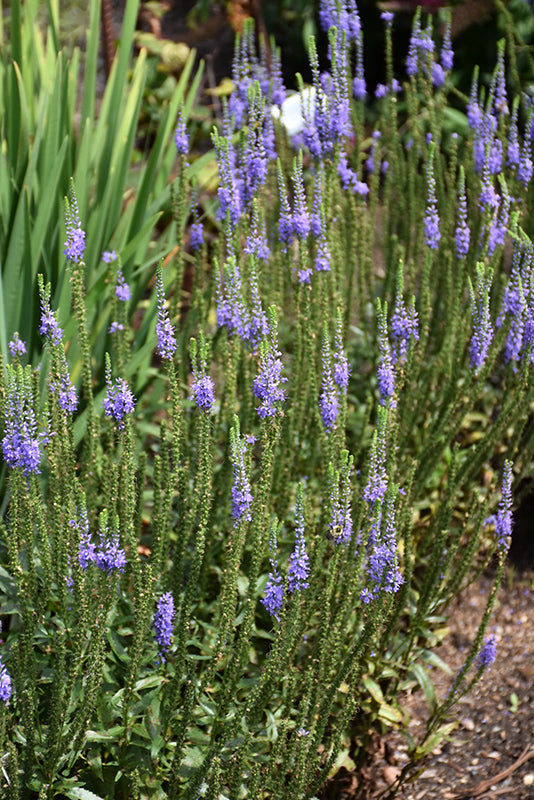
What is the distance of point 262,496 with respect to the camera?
2.27 meters

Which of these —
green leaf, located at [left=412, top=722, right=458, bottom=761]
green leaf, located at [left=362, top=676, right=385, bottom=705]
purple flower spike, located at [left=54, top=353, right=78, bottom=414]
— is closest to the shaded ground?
green leaf, located at [left=412, top=722, right=458, bottom=761]

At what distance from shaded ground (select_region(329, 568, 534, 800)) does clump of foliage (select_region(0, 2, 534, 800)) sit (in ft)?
0.27

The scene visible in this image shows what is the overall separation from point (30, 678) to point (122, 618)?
51 centimetres

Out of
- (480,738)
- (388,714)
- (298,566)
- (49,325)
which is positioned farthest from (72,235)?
(480,738)

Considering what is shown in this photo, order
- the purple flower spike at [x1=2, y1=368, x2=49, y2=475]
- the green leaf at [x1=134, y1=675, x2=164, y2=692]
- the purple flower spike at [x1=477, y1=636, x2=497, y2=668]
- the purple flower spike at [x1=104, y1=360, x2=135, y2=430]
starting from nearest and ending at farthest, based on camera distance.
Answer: the purple flower spike at [x1=2, y1=368, x2=49, y2=475], the purple flower spike at [x1=104, y1=360, x2=135, y2=430], the green leaf at [x1=134, y1=675, x2=164, y2=692], the purple flower spike at [x1=477, y1=636, x2=497, y2=668]

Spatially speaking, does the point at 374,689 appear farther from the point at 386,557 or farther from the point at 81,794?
the point at 81,794

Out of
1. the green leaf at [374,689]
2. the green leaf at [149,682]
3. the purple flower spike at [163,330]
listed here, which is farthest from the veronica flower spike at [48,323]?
the green leaf at [374,689]

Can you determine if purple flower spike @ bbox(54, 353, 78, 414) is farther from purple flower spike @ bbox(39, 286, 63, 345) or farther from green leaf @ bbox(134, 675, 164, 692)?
green leaf @ bbox(134, 675, 164, 692)

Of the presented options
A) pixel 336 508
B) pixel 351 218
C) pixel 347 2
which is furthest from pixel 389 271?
pixel 336 508

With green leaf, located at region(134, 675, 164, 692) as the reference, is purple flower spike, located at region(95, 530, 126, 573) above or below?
above

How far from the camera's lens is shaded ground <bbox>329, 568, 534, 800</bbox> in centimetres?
291

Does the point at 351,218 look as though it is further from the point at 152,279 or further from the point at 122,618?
the point at 122,618

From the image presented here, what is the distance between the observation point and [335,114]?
3.25 m

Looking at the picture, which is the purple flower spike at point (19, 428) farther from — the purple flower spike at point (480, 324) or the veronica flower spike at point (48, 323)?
the purple flower spike at point (480, 324)
